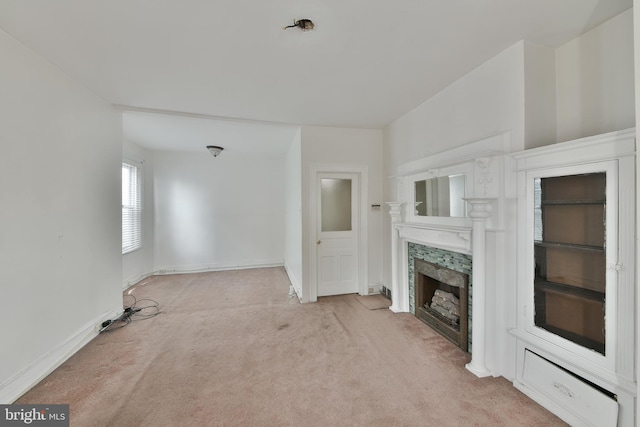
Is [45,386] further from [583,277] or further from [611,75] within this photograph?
[611,75]

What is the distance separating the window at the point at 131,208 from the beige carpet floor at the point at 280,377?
214 cm

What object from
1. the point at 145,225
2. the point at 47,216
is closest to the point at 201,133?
the point at 47,216

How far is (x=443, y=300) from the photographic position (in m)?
2.70

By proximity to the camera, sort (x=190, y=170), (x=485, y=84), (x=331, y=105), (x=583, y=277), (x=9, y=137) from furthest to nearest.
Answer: (x=190, y=170) < (x=331, y=105) < (x=485, y=84) < (x=9, y=137) < (x=583, y=277)

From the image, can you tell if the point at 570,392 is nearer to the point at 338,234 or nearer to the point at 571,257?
the point at 571,257

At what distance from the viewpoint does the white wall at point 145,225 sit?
4.44 m

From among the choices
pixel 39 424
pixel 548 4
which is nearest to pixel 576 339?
pixel 548 4

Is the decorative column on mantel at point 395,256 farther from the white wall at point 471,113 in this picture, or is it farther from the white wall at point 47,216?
the white wall at point 47,216

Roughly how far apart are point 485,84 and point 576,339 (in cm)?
206

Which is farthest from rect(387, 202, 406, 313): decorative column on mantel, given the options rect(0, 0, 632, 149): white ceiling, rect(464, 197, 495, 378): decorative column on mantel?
rect(0, 0, 632, 149): white ceiling

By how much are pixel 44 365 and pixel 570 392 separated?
398cm

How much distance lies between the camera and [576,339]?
157 centimetres

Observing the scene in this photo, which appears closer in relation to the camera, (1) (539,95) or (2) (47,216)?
(1) (539,95)

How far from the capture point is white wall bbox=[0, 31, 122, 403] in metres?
1.75
